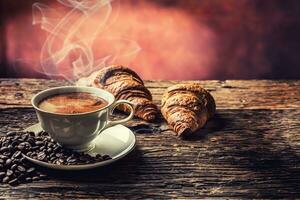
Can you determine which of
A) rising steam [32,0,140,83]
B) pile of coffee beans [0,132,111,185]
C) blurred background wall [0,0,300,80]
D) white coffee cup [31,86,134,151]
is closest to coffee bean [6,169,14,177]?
pile of coffee beans [0,132,111,185]

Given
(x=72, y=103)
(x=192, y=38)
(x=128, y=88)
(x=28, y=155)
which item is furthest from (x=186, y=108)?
(x=192, y=38)

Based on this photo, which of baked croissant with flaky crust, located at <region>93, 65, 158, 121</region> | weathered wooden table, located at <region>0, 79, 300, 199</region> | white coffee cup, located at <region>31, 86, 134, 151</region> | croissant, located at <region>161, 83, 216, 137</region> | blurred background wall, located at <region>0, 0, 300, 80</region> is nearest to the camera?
weathered wooden table, located at <region>0, 79, 300, 199</region>

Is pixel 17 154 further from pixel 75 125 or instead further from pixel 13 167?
pixel 75 125

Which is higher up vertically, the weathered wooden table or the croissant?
the croissant

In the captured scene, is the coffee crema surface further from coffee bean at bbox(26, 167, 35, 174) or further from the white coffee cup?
coffee bean at bbox(26, 167, 35, 174)

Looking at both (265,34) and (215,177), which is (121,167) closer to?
(215,177)
